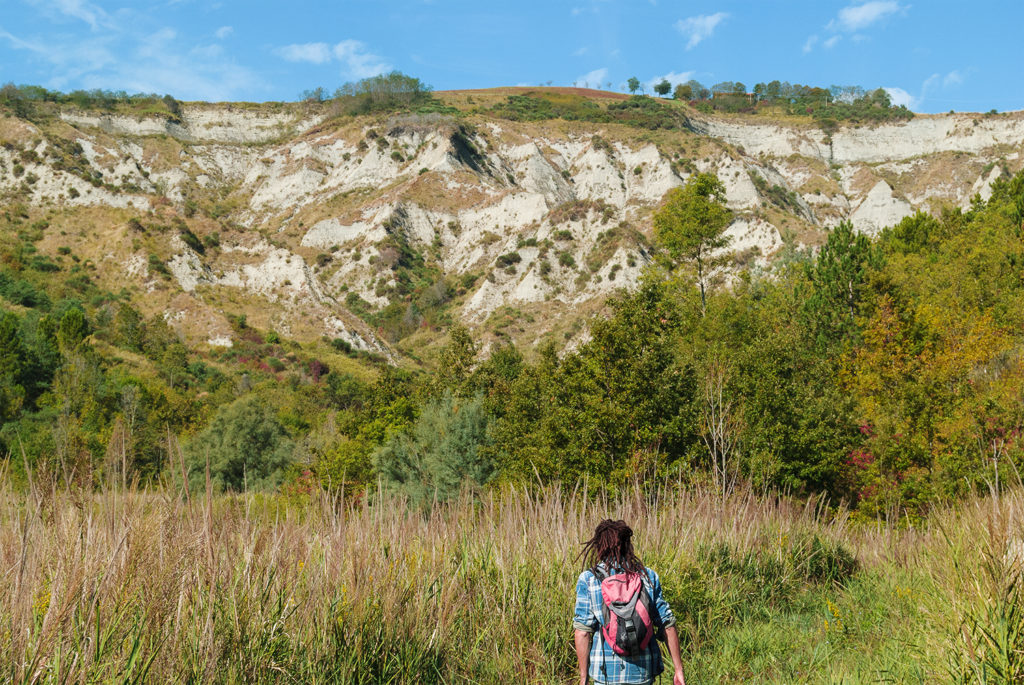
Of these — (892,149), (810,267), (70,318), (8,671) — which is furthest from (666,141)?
(8,671)

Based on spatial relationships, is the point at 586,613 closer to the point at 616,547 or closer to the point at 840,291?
the point at 616,547

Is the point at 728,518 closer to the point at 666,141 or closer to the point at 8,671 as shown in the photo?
the point at 8,671

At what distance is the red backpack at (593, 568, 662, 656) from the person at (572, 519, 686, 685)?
0.12ft

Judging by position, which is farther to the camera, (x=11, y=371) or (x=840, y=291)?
(x=11, y=371)

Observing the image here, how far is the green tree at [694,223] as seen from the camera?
35906 mm

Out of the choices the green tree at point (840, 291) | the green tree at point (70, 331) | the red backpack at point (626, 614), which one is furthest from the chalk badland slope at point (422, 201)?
the red backpack at point (626, 614)

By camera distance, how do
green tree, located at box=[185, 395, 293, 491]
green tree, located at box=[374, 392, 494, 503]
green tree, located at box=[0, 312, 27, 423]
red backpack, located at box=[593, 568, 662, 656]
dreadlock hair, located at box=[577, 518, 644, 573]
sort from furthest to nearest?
green tree, located at box=[0, 312, 27, 423] < green tree, located at box=[185, 395, 293, 491] < green tree, located at box=[374, 392, 494, 503] < dreadlock hair, located at box=[577, 518, 644, 573] < red backpack, located at box=[593, 568, 662, 656]

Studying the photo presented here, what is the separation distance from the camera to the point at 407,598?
513cm

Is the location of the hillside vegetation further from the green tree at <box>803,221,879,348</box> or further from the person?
the person

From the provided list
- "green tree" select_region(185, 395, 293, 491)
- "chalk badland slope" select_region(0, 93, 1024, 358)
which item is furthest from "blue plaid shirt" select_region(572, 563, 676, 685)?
"chalk badland slope" select_region(0, 93, 1024, 358)

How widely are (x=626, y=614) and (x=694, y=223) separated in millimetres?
34246

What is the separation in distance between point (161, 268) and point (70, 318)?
27107 millimetres

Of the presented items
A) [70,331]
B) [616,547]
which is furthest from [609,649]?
[70,331]

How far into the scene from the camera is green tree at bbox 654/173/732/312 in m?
35.9
